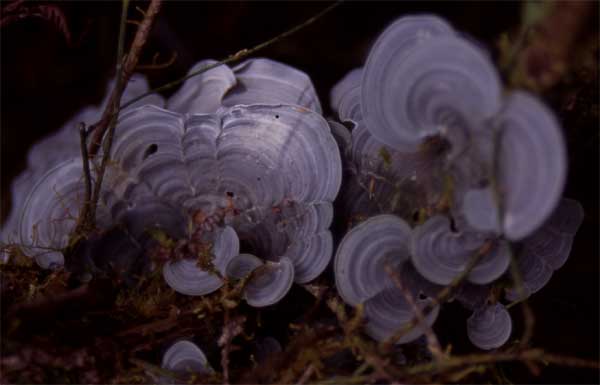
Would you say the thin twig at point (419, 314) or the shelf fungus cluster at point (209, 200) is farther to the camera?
the shelf fungus cluster at point (209, 200)

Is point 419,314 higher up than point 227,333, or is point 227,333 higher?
point 419,314

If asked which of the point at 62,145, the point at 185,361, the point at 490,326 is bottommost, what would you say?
the point at 62,145

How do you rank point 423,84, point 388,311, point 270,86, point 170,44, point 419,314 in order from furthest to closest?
point 170,44 → point 270,86 → point 388,311 → point 419,314 → point 423,84

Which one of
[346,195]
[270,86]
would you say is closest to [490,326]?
[346,195]

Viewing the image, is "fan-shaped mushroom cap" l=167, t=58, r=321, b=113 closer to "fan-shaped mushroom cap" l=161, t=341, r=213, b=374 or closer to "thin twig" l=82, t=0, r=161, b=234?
"thin twig" l=82, t=0, r=161, b=234

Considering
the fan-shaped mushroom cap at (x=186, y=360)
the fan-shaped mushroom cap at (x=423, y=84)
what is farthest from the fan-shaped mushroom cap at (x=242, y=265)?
the fan-shaped mushroom cap at (x=423, y=84)

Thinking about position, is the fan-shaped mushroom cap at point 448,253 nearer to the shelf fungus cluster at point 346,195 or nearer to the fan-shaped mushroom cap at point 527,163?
the shelf fungus cluster at point 346,195

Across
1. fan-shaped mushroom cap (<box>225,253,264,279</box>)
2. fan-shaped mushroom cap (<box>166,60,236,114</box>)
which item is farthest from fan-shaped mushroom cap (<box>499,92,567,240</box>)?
fan-shaped mushroom cap (<box>166,60,236,114</box>)

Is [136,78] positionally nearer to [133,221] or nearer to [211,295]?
[133,221]

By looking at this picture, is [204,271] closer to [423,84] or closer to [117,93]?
[117,93]
